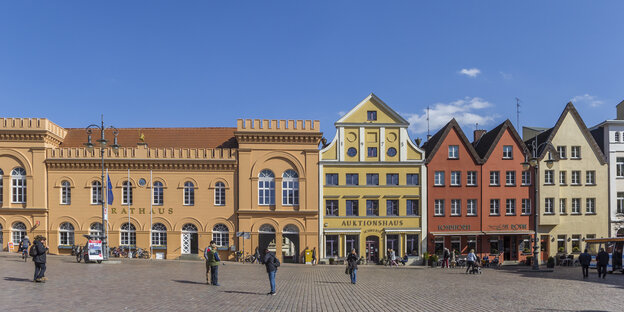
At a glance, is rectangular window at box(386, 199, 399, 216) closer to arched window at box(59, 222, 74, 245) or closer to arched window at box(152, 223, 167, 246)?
arched window at box(152, 223, 167, 246)

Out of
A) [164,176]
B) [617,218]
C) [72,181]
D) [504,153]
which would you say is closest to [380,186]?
[504,153]

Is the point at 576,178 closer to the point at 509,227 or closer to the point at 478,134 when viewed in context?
the point at 509,227

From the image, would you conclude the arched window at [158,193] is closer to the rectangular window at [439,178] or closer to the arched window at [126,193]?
the arched window at [126,193]

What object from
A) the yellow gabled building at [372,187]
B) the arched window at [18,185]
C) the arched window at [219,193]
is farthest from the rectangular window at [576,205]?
the arched window at [18,185]

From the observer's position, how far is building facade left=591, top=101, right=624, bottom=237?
1768 inches

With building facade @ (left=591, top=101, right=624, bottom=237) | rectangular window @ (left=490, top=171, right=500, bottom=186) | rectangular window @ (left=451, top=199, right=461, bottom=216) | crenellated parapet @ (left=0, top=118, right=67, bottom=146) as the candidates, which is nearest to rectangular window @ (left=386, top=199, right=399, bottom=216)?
rectangular window @ (left=451, top=199, right=461, bottom=216)

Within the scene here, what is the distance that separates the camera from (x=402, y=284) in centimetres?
2291

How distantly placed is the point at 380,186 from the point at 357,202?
241 centimetres

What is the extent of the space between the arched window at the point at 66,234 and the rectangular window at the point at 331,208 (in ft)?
69.3

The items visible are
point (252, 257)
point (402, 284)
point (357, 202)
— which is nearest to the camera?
point (402, 284)

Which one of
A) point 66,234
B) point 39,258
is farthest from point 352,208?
point 39,258

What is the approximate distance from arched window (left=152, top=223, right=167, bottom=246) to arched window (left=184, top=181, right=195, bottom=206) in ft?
9.09

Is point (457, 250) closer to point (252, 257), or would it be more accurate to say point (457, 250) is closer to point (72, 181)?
point (252, 257)

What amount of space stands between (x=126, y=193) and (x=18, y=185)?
872cm
